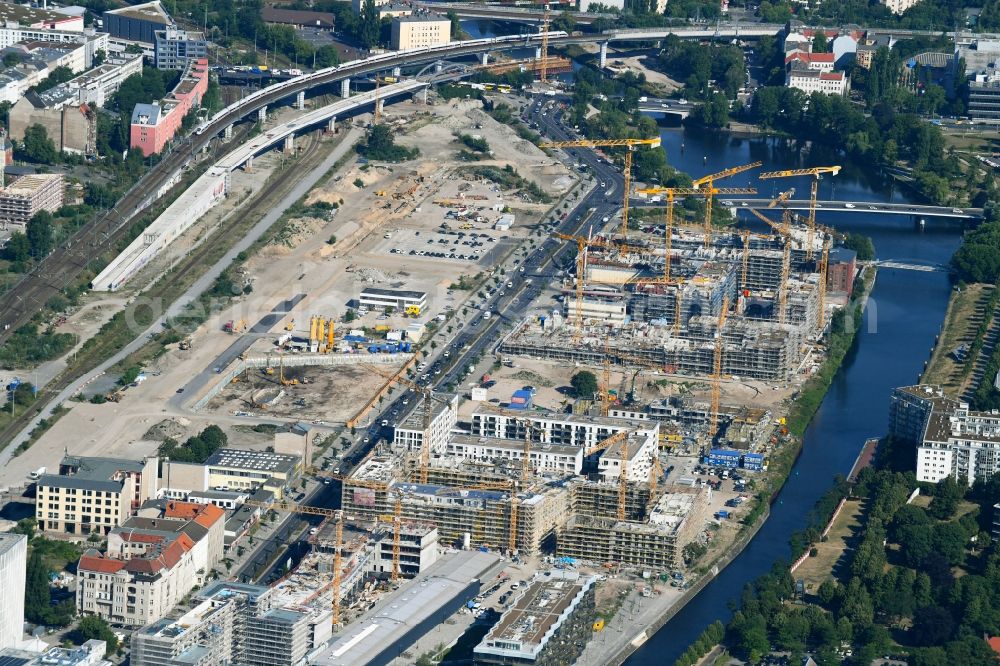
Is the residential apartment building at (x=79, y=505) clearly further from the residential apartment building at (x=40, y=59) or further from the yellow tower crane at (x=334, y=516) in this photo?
the residential apartment building at (x=40, y=59)

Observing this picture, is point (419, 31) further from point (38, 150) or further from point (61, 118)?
point (38, 150)

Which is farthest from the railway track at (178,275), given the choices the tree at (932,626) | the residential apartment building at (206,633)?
the tree at (932,626)

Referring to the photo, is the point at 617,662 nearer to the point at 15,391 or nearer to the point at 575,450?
the point at 575,450

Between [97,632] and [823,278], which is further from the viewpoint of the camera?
[823,278]

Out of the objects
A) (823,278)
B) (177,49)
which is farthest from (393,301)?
(177,49)

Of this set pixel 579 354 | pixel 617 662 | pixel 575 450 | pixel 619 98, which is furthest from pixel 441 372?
pixel 619 98

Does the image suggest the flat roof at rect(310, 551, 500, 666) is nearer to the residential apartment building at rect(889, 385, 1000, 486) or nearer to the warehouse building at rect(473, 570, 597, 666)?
the warehouse building at rect(473, 570, 597, 666)

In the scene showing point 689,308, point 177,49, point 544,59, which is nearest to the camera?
point 689,308
